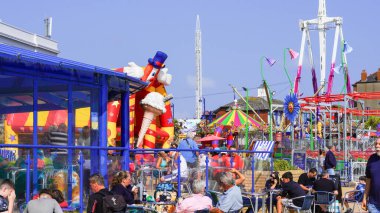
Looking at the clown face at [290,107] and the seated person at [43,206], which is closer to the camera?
the seated person at [43,206]

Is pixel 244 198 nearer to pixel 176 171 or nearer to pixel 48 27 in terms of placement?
pixel 176 171

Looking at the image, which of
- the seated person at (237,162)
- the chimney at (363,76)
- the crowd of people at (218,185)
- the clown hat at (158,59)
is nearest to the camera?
the crowd of people at (218,185)

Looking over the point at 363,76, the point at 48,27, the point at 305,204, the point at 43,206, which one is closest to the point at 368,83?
the point at 363,76

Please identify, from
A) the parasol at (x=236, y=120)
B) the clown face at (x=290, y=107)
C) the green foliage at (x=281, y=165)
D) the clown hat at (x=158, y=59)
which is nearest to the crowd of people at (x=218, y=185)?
the green foliage at (x=281, y=165)

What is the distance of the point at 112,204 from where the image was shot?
9.35 meters

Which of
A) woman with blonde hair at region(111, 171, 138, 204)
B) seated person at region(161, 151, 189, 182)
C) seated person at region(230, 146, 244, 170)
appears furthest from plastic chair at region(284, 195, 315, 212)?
woman with blonde hair at region(111, 171, 138, 204)

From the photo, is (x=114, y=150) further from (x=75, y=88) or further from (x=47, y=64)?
(x=47, y=64)

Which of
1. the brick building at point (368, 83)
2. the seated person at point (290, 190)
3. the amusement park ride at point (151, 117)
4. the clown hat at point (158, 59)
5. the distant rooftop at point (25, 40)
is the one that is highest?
the brick building at point (368, 83)

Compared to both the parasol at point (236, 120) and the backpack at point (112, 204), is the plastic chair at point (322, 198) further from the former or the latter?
the parasol at point (236, 120)

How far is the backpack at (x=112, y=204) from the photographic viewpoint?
9344 mm

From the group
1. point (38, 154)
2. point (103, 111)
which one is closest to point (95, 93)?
point (103, 111)

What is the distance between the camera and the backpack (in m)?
9.34

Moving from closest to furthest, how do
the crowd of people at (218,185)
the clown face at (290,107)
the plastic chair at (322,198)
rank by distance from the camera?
the crowd of people at (218,185) → the plastic chair at (322,198) → the clown face at (290,107)

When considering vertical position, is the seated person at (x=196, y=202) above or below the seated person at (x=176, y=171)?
below
